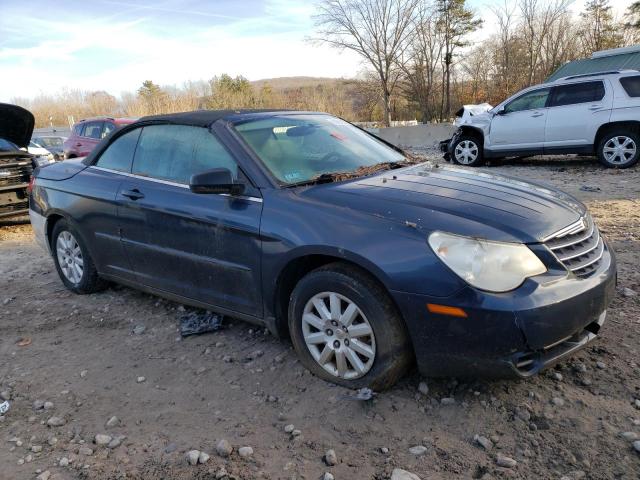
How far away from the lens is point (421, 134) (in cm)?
1970

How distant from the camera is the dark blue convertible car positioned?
2412 mm

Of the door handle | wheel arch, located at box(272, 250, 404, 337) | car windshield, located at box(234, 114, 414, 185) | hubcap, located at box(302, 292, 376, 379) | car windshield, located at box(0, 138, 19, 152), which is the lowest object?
hubcap, located at box(302, 292, 376, 379)

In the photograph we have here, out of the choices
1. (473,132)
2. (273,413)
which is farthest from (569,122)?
(273,413)

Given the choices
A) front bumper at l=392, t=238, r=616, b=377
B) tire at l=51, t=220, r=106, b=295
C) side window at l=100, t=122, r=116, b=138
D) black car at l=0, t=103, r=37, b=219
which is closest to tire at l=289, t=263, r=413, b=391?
front bumper at l=392, t=238, r=616, b=377

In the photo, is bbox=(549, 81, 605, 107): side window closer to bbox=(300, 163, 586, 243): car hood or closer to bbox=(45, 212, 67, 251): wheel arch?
bbox=(300, 163, 586, 243): car hood

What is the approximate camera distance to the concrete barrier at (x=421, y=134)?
61.9 ft

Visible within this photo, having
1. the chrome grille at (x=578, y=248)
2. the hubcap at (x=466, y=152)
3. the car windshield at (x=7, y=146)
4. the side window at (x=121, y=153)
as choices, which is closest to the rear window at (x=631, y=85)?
the hubcap at (x=466, y=152)

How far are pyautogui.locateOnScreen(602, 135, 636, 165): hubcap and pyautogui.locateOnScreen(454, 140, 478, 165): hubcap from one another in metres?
2.72

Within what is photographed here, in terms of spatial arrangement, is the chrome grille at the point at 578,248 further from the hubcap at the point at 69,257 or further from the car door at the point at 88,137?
the car door at the point at 88,137

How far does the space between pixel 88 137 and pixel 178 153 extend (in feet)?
39.9

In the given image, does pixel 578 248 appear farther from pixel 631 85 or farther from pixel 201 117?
pixel 631 85

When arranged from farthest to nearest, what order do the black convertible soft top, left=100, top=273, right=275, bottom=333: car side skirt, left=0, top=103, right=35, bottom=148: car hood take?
left=0, top=103, right=35, bottom=148: car hood < the black convertible soft top < left=100, top=273, right=275, bottom=333: car side skirt

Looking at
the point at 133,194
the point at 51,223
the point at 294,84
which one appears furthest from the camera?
the point at 294,84

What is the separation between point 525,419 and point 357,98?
43.7m
